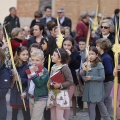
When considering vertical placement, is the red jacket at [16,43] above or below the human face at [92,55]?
above

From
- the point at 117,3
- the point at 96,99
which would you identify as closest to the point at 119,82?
the point at 96,99

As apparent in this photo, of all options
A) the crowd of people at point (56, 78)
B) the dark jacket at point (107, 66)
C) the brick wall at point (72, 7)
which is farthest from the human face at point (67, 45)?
the brick wall at point (72, 7)

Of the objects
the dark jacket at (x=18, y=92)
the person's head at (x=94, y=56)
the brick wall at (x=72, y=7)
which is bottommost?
the dark jacket at (x=18, y=92)

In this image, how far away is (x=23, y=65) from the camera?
373 inches

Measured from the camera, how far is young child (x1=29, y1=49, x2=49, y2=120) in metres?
8.84

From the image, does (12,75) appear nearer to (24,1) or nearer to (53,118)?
(53,118)

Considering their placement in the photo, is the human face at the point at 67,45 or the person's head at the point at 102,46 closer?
the person's head at the point at 102,46

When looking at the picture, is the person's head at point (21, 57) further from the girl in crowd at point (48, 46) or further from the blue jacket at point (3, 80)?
the blue jacket at point (3, 80)

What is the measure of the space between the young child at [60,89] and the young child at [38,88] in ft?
0.48

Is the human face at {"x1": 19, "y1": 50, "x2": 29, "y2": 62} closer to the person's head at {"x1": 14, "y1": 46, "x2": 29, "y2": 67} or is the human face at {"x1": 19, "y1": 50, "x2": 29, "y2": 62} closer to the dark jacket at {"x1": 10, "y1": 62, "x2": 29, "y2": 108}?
the person's head at {"x1": 14, "y1": 46, "x2": 29, "y2": 67}

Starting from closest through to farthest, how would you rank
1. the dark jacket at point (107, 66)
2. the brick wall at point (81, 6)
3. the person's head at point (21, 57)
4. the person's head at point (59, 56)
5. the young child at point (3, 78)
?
1. the young child at point (3, 78)
2. the person's head at point (59, 56)
3. the person's head at point (21, 57)
4. the dark jacket at point (107, 66)
5. the brick wall at point (81, 6)

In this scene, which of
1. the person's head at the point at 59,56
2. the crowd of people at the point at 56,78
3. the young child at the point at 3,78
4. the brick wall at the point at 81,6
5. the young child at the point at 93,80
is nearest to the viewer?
the young child at the point at 3,78

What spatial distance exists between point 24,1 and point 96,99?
1082cm

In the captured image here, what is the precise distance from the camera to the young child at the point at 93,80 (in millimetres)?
9836
